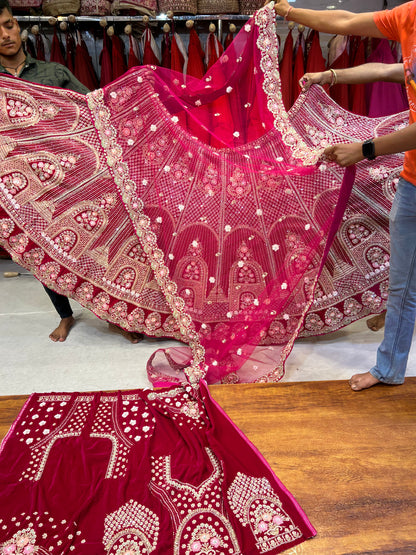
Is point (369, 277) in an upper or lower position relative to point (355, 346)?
upper

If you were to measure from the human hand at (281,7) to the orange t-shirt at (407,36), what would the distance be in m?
0.37

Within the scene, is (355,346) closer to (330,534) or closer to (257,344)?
(257,344)

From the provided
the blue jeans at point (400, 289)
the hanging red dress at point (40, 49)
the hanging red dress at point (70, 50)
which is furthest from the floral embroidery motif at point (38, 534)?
the hanging red dress at point (40, 49)

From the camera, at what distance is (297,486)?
1.30 meters

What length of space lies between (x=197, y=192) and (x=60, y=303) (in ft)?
3.33

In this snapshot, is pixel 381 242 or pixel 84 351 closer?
pixel 381 242

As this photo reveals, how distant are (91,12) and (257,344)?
234 centimetres

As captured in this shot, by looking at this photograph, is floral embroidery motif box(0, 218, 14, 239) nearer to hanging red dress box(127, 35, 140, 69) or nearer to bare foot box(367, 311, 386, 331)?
hanging red dress box(127, 35, 140, 69)

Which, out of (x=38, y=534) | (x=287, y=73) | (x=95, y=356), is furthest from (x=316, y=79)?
(x=38, y=534)

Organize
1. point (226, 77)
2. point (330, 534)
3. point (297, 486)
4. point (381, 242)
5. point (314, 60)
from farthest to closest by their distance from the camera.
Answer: point (314, 60)
point (381, 242)
point (226, 77)
point (297, 486)
point (330, 534)

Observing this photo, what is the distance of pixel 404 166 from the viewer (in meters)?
1.43

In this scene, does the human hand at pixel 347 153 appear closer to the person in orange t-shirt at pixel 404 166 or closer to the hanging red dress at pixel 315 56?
the person in orange t-shirt at pixel 404 166

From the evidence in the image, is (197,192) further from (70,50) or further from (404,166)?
(70,50)

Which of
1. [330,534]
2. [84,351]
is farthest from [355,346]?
[84,351]
